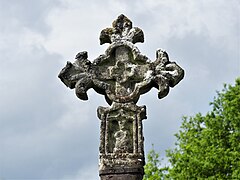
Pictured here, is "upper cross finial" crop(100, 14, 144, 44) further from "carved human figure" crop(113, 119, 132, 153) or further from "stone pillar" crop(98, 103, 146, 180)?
"carved human figure" crop(113, 119, 132, 153)

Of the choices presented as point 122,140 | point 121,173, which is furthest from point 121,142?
point 121,173

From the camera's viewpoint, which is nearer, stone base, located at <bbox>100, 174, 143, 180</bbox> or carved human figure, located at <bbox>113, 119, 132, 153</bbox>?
stone base, located at <bbox>100, 174, 143, 180</bbox>

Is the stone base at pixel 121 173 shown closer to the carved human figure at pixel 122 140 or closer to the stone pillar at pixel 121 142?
the stone pillar at pixel 121 142

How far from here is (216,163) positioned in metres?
20.2

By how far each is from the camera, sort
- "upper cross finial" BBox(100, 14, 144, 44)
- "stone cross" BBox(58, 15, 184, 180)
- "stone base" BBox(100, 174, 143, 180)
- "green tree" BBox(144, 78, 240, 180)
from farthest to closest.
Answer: "green tree" BBox(144, 78, 240, 180)
"upper cross finial" BBox(100, 14, 144, 44)
"stone cross" BBox(58, 15, 184, 180)
"stone base" BBox(100, 174, 143, 180)

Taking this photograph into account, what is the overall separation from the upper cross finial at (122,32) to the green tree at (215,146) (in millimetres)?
12838

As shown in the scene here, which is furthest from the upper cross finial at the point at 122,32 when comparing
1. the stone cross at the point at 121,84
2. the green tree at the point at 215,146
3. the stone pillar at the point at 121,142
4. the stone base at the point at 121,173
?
the green tree at the point at 215,146

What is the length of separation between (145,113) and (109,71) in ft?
3.05

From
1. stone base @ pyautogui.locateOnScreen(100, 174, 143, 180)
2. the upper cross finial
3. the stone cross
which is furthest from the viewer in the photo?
the upper cross finial

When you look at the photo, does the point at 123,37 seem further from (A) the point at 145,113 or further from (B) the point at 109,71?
(A) the point at 145,113

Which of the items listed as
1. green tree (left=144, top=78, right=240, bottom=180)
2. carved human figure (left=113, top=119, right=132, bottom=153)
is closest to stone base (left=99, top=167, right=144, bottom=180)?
carved human figure (left=113, top=119, right=132, bottom=153)

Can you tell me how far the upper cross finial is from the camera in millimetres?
7482

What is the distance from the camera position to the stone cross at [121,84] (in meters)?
6.54

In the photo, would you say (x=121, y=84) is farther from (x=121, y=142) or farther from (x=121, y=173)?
(x=121, y=173)
